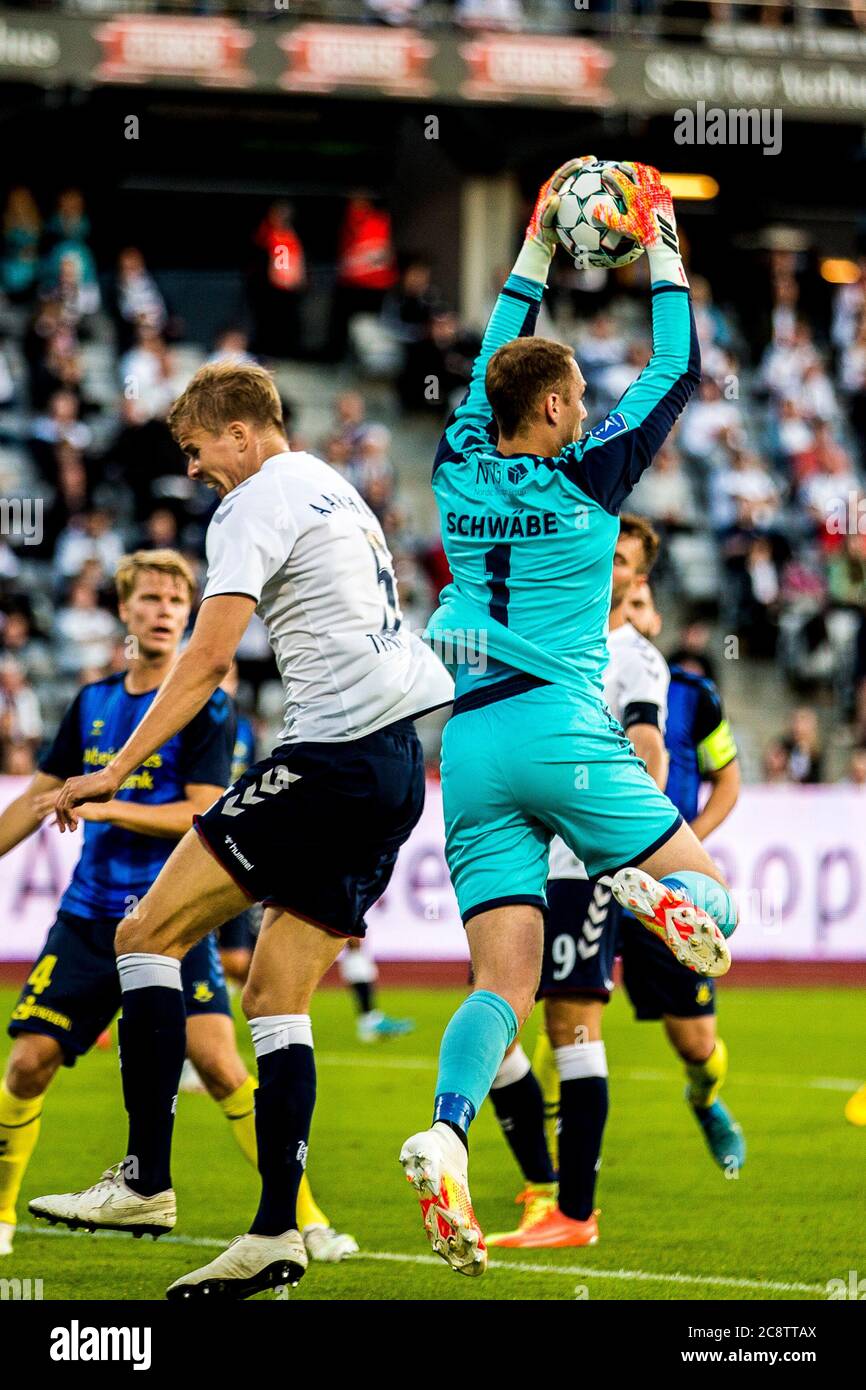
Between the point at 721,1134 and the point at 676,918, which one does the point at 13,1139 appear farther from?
the point at 721,1134

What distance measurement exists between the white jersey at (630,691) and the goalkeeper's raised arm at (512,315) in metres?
1.33

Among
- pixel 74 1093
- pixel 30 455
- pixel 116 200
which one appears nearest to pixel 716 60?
pixel 116 200

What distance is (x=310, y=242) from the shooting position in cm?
2545

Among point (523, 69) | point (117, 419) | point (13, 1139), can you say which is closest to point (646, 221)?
point (13, 1139)

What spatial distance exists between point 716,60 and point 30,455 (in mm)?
9111

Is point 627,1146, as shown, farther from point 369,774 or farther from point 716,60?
point 716,60

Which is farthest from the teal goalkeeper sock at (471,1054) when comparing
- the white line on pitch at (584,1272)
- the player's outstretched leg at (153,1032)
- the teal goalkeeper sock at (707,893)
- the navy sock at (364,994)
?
the navy sock at (364,994)

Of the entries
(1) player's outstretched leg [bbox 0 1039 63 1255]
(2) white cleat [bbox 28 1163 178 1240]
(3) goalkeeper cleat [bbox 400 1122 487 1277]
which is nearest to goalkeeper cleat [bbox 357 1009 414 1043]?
(1) player's outstretched leg [bbox 0 1039 63 1255]

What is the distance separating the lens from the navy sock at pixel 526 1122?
6789mm

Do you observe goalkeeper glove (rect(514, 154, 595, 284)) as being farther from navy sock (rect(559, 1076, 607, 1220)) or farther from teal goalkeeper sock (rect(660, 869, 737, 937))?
navy sock (rect(559, 1076, 607, 1220))

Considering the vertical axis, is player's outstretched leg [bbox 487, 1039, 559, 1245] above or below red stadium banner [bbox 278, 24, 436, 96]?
below

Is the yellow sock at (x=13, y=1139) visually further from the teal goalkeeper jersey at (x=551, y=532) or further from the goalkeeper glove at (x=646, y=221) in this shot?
the goalkeeper glove at (x=646, y=221)

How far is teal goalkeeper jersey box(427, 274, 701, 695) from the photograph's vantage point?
5.36m
